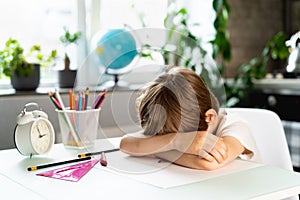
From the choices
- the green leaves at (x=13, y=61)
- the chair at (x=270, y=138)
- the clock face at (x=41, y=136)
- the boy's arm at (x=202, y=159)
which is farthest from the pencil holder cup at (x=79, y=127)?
the green leaves at (x=13, y=61)

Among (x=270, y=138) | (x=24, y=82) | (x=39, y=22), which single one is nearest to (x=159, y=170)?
(x=270, y=138)

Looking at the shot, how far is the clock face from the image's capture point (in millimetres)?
1172

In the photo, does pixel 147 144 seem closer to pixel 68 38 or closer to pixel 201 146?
pixel 201 146

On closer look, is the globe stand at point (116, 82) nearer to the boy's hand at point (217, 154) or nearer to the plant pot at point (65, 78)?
the boy's hand at point (217, 154)

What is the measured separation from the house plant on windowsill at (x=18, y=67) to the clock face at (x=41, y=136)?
94 centimetres

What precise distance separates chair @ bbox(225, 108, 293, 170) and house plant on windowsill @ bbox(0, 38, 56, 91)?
1.10m

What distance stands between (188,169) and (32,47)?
1.41 metres

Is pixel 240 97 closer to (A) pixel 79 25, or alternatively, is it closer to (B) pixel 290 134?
(B) pixel 290 134

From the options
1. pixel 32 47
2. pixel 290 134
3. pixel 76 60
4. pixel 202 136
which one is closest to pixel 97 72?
pixel 202 136

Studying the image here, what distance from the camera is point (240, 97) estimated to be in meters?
2.88

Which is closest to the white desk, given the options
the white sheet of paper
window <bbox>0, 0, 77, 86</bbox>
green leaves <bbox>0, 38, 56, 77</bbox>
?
the white sheet of paper

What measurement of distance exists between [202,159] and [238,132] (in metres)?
0.17

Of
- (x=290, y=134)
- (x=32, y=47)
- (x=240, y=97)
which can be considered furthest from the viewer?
(x=240, y=97)

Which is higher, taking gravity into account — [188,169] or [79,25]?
[79,25]
